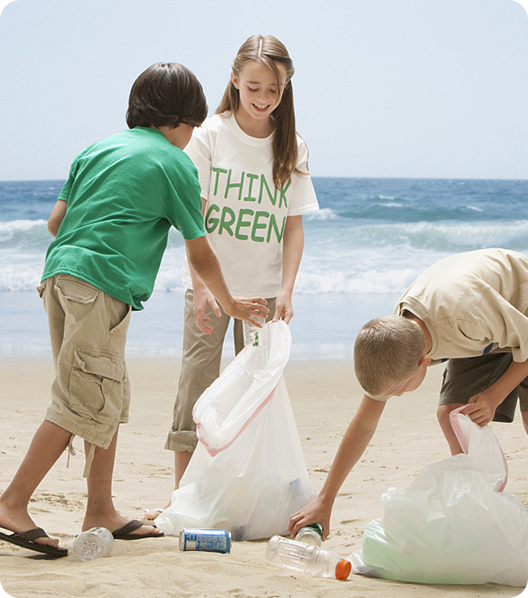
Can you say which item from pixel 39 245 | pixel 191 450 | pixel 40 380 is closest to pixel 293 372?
pixel 40 380

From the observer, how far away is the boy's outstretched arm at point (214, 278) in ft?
6.15

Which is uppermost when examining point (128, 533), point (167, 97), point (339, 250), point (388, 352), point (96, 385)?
point (167, 97)

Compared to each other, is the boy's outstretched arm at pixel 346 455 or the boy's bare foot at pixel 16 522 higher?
the boy's outstretched arm at pixel 346 455

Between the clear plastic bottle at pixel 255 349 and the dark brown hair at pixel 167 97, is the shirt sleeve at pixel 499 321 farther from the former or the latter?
the dark brown hair at pixel 167 97

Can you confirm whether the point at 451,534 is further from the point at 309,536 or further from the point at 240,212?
the point at 240,212

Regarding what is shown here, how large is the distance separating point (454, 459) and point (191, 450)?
0.96 meters

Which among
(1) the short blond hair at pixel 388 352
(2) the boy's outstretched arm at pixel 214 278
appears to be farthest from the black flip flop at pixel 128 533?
(1) the short blond hair at pixel 388 352

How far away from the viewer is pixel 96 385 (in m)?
1.75

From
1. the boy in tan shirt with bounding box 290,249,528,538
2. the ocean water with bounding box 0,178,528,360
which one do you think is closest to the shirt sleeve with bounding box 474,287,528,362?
the boy in tan shirt with bounding box 290,249,528,538

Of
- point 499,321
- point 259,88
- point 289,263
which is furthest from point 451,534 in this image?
point 259,88

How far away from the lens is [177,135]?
6.48ft

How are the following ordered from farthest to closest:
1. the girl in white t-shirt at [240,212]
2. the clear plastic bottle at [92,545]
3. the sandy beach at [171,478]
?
the girl in white t-shirt at [240,212]
the clear plastic bottle at [92,545]
the sandy beach at [171,478]

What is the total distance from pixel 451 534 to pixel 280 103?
1585 millimetres

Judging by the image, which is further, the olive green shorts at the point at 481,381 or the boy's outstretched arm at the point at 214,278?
the olive green shorts at the point at 481,381
